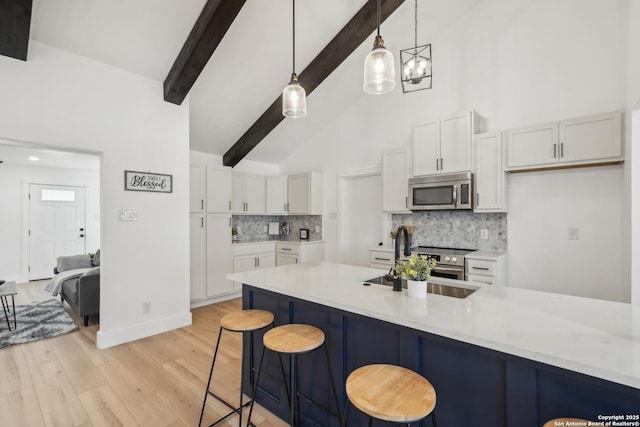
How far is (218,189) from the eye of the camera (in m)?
4.57

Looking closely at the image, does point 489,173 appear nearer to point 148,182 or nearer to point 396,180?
point 396,180

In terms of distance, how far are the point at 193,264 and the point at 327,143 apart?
9.46 feet

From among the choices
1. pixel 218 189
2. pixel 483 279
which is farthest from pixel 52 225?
pixel 483 279

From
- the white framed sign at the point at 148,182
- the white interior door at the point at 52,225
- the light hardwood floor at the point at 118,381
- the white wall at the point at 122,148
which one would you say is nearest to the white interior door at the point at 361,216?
the light hardwood floor at the point at 118,381

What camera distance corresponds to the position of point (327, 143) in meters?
5.21

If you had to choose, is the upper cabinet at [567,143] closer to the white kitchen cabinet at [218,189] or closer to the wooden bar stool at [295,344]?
the wooden bar stool at [295,344]

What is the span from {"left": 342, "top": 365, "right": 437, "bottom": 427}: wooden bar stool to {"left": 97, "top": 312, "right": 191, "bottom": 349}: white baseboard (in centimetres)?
298

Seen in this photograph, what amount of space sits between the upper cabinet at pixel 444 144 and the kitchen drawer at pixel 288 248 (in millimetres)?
2214

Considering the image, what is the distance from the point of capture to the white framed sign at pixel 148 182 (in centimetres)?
321

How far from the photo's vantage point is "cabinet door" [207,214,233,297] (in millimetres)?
4441

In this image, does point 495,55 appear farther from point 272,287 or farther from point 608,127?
point 272,287

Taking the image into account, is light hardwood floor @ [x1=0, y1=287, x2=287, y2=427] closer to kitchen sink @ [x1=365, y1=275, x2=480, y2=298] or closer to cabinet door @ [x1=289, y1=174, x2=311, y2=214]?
kitchen sink @ [x1=365, y1=275, x2=480, y2=298]

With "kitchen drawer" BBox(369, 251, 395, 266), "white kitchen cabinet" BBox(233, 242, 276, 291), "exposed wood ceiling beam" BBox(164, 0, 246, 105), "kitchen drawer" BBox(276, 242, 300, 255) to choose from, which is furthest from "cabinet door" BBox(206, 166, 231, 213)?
"kitchen drawer" BBox(369, 251, 395, 266)

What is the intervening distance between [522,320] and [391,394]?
0.62m
